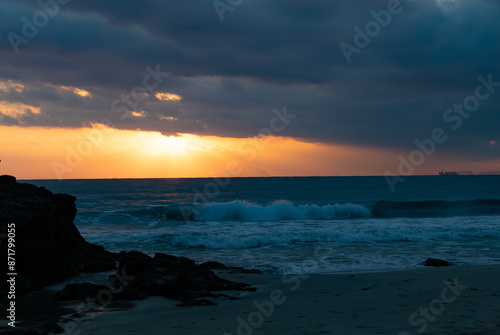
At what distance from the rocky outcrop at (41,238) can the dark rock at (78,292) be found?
4.19 ft

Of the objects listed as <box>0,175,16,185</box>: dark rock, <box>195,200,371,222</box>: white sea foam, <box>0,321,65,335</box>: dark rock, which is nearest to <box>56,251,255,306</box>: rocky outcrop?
<box>0,321,65,335</box>: dark rock

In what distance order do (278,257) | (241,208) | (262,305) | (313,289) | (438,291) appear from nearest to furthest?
1. (262,305)
2. (438,291)
3. (313,289)
4. (278,257)
5. (241,208)

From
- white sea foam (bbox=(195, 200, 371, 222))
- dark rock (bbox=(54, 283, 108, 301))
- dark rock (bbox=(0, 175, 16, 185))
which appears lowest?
dark rock (bbox=(54, 283, 108, 301))

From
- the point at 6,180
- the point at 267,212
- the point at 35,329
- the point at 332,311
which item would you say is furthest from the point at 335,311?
the point at 267,212

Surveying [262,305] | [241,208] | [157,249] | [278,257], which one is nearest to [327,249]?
[278,257]

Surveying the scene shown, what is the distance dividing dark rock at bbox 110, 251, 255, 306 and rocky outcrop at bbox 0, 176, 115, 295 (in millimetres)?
1647

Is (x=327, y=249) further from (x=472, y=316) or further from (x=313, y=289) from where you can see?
(x=472, y=316)

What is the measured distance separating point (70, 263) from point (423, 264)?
10196 mm

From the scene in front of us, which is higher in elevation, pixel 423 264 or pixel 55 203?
pixel 55 203

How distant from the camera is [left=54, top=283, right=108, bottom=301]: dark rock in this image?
8.11 metres

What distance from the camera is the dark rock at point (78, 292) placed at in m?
8.11

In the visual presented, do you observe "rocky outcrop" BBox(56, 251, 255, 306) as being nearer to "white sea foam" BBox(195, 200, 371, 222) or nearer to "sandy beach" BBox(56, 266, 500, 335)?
"sandy beach" BBox(56, 266, 500, 335)

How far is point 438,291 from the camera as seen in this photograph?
8461 mm

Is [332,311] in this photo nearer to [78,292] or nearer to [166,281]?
[166,281]
